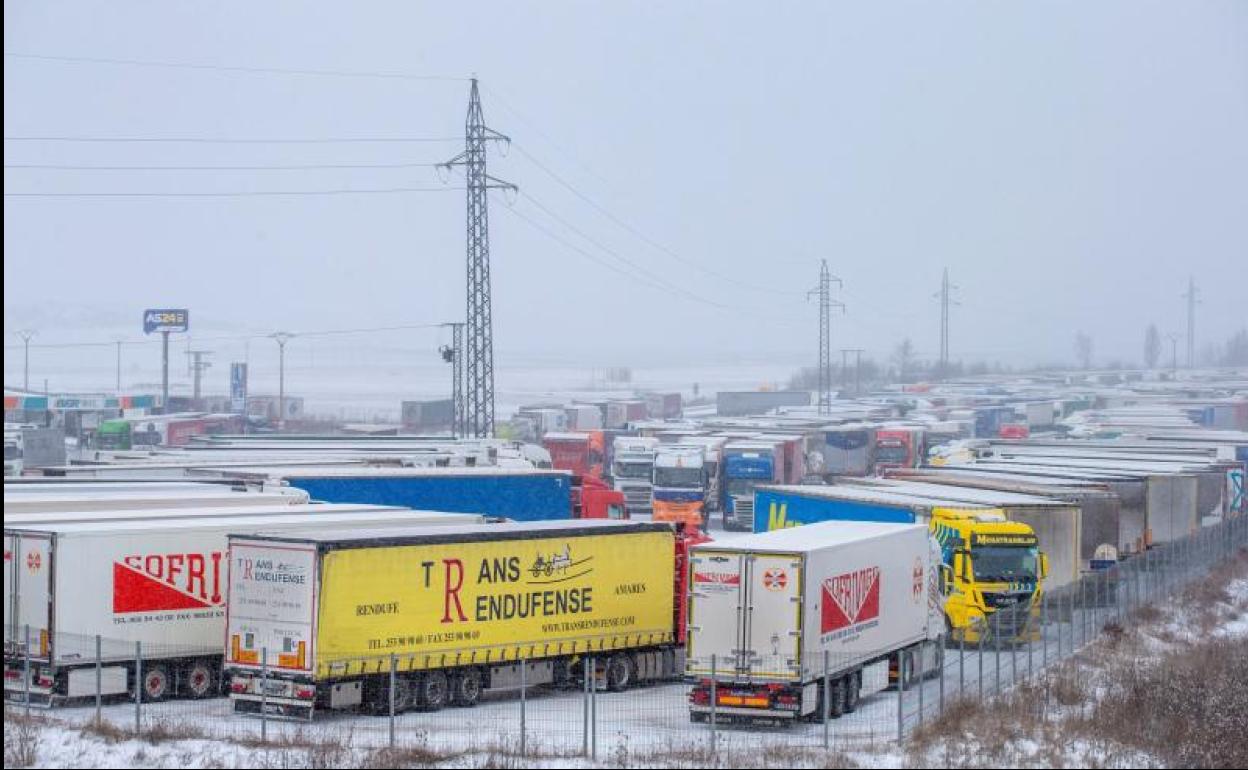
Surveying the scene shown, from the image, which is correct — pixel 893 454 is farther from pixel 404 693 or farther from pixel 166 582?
pixel 166 582

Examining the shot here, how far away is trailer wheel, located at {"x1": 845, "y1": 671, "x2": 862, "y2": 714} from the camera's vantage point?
84.2ft

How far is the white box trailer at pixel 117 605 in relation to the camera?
2439 cm

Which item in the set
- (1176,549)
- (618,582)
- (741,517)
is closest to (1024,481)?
(1176,549)

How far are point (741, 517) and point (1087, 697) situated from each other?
33.6 meters

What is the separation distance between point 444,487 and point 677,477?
1668cm

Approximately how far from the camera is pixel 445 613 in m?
25.3

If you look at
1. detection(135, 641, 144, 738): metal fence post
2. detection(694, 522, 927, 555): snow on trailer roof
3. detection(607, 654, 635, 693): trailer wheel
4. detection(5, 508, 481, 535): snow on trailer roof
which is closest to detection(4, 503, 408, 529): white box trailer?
detection(5, 508, 481, 535): snow on trailer roof

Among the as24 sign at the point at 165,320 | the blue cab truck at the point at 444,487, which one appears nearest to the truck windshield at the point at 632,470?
the blue cab truck at the point at 444,487

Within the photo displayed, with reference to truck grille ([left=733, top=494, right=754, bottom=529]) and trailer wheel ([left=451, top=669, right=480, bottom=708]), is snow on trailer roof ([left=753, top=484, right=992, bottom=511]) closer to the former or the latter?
trailer wheel ([left=451, top=669, right=480, bottom=708])

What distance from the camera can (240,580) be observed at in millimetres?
24484

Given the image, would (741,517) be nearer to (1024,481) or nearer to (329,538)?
(1024,481)

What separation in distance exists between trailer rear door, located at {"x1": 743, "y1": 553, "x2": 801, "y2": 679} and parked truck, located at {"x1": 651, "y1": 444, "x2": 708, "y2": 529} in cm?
3386

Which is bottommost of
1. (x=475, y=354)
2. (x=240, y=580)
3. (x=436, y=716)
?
(x=436, y=716)

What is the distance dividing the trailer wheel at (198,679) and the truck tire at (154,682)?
391 mm
